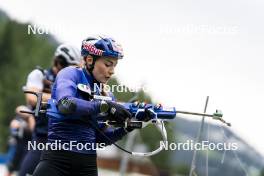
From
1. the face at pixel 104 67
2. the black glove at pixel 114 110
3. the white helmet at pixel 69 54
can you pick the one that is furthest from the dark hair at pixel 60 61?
the black glove at pixel 114 110

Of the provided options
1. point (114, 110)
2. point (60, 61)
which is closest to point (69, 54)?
point (60, 61)

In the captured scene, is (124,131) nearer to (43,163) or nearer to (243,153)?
(43,163)

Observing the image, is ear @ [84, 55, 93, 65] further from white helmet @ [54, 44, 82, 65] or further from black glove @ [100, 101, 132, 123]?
white helmet @ [54, 44, 82, 65]

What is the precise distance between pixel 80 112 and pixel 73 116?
0.59 feet

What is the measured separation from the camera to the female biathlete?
5.06 m

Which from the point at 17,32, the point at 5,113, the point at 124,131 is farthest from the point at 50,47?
the point at 124,131

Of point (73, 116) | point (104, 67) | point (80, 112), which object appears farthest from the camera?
point (104, 67)

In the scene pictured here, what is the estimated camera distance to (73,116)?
5160mm

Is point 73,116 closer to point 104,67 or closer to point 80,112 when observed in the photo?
point 80,112

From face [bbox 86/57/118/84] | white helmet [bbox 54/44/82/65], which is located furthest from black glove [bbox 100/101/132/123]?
white helmet [bbox 54/44/82/65]

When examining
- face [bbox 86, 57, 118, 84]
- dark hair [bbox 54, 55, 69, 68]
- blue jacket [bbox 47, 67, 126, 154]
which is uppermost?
face [bbox 86, 57, 118, 84]

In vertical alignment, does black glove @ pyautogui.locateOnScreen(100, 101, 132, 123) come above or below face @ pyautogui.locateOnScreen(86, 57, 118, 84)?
below

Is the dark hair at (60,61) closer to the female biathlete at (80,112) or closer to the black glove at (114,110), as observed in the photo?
the female biathlete at (80,112)

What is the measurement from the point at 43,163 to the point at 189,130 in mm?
6357
